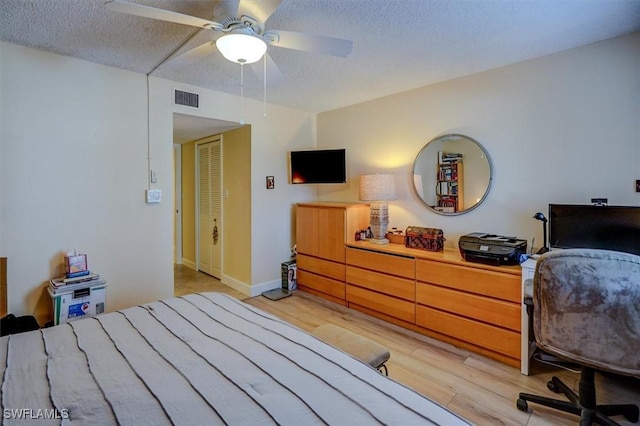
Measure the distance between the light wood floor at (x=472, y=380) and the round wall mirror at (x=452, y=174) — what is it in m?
1.36

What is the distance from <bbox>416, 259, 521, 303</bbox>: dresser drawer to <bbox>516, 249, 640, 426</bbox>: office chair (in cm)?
64

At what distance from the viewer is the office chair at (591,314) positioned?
1494mm

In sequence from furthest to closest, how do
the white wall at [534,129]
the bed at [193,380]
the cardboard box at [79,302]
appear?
the cardboard box at [79,302] < the white wall at [534,129] < the bed at [193,380]

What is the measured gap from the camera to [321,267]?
387 cm

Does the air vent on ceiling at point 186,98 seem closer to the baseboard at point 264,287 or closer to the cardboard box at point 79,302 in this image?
the cardboard box at point 79,302

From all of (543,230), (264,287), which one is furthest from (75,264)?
(543,230)

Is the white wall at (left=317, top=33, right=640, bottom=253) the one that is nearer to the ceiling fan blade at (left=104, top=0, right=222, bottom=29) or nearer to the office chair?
the office chair

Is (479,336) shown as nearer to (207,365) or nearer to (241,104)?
(207,365)

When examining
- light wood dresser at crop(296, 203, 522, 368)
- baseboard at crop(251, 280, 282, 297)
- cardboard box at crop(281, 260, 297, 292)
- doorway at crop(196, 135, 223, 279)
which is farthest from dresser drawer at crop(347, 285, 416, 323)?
doorway at crop(196, 135, 223, 279)

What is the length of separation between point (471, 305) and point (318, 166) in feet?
7.88

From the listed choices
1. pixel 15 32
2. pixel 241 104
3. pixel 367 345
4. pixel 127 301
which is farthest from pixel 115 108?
pixel 367 345

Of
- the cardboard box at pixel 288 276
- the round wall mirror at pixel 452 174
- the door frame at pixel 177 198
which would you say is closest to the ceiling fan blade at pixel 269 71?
the round wall mirror at pixel 452 174

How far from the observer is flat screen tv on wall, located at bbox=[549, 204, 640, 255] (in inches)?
82.3

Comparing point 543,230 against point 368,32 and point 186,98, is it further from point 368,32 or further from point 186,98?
point 186,98
